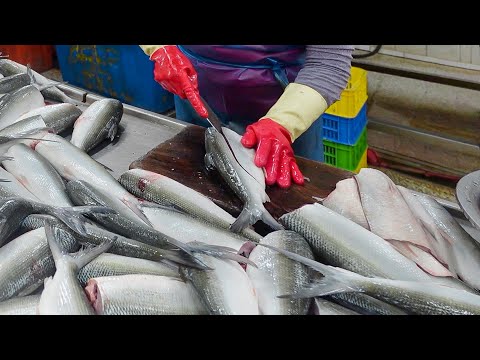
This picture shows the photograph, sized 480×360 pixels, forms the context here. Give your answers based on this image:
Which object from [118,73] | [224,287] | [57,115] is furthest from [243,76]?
[118,73]

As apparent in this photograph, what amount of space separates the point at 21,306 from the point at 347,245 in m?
1.10

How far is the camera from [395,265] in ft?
6.34

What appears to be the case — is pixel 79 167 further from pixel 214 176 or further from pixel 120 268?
pixel 120 268

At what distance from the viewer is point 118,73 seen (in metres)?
5.21

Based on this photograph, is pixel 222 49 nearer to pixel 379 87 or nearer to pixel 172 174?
pixel 172 174

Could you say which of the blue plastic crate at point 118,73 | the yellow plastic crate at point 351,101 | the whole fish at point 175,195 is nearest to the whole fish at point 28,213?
the whole fish at point 175,195

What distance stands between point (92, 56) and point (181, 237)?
3.64 m

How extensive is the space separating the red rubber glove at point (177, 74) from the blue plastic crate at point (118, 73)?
6.74 ft

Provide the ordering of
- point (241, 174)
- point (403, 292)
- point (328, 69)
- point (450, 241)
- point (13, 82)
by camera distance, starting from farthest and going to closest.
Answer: point (13, 82)
point (328, 69)
point (241, 174)
point (450, 241)
point (403, 292)

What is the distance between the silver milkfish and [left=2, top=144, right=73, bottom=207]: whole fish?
1113 millimetres

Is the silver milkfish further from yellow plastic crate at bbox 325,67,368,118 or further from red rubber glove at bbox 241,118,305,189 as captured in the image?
yellow plastic crate at bbox 325,67,368,118

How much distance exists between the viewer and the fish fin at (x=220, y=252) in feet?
6.34

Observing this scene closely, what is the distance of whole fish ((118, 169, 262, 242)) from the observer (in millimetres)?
2279
